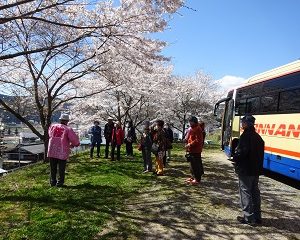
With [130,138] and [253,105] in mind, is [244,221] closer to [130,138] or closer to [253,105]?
[253,105]

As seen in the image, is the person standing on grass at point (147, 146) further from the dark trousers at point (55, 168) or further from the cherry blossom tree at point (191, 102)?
the cherry blossom tree at point (191, 102)

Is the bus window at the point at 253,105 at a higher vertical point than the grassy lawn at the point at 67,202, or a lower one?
higher

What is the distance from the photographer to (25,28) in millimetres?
13203

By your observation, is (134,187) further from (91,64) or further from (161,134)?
(91,64)

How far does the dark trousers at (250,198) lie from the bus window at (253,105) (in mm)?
7241

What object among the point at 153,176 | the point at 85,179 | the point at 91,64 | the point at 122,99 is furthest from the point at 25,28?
the point at 122,99

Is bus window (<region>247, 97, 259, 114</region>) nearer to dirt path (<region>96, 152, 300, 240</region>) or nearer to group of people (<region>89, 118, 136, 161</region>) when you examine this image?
dirt path (<region>96, 152, 300, 240</region>)

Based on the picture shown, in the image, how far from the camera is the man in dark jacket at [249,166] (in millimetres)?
6371

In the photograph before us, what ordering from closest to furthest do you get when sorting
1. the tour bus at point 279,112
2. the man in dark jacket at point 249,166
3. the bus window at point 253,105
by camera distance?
the man in dark jacket at point 249,166 → the tour bus at point 279,112 → the bus window at point 253,105

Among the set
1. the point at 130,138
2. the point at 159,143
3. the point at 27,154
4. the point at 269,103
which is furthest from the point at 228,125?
the point at 27,154

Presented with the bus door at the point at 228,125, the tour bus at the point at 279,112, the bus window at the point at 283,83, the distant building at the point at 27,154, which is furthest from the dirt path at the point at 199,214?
the distant building at the point at 27,154

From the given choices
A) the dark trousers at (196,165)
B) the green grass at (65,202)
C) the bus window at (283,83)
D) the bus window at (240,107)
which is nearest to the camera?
the green grass at (65,202)

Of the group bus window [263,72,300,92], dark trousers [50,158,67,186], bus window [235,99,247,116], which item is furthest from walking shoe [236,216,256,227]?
bus window [235,99,247,116]

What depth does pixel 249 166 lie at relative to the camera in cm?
638
